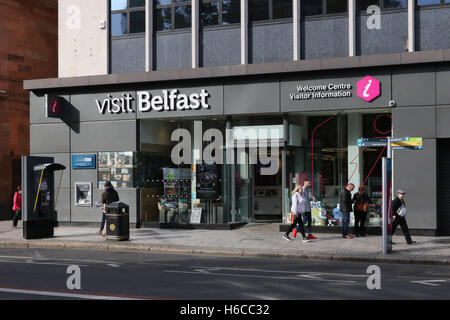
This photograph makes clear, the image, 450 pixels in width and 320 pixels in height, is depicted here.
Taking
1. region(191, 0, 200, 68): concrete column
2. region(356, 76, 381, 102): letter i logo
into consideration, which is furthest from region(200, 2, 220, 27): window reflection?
region(356, 76, 381, 102): letter i logo

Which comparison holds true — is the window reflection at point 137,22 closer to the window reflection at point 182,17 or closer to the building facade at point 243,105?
the building facade at point 243,105

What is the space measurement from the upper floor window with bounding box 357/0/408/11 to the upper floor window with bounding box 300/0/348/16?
1.65 ft

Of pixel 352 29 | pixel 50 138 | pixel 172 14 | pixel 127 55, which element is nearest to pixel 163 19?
pixel 172 14

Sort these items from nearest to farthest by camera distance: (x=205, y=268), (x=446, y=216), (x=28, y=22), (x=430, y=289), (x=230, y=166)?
(x=430, y=289) → (x=205, y=268) → (x=446, y=216) → (x=230, y=166) → (x=28, y=22)

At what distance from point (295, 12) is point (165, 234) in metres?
8.41

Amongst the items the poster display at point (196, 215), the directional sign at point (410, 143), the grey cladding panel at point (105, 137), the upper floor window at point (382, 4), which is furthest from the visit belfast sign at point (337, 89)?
the grey cladding panel at point (105, 137)

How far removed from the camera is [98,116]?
71.5ft

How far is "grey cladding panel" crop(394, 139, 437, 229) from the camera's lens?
699 inches

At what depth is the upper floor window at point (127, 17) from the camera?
846 inches

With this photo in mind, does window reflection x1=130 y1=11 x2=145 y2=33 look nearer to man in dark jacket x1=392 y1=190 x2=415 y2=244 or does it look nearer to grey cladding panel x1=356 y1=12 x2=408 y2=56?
grey cladding panel x1=356 y1=12 x2=408 y2=56

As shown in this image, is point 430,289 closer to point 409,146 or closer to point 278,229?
point 409,146

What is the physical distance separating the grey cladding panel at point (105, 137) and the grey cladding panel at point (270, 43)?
5102 mm

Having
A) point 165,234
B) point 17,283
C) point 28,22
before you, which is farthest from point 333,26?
point 28,22

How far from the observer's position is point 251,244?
16469 millimetres
